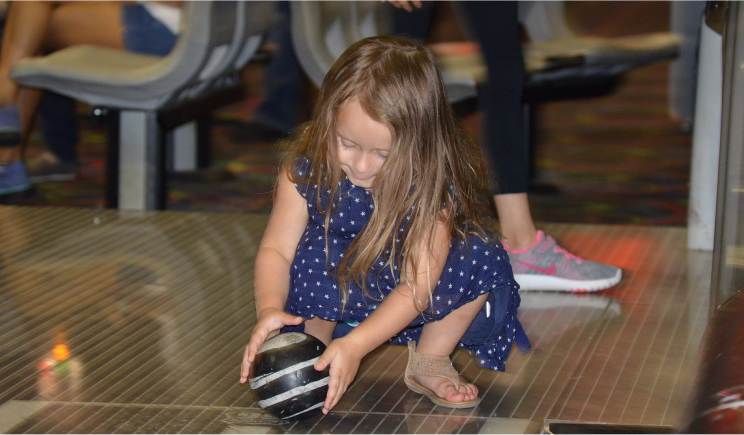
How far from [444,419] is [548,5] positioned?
2.45 metres

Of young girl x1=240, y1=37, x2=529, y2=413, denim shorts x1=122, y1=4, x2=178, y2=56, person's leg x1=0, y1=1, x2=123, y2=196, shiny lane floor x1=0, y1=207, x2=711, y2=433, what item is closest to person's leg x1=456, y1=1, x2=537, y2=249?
shiny lane floor x1=0, y1=207, x2=711, y2=433

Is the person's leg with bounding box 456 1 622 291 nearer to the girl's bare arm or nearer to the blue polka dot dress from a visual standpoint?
the blue polka dot dress

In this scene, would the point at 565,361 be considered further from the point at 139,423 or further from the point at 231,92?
the point at 231,92

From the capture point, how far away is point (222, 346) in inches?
61.1

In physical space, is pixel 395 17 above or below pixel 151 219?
above

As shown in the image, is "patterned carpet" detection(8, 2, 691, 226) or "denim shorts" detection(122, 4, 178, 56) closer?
"denim shorts" detection(122, 4, 178, 56)

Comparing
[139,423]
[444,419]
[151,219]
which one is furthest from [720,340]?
[151,219]

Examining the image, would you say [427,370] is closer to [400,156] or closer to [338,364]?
[338,364]

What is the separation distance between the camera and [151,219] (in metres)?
2.52

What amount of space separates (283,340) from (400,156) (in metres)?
0.33

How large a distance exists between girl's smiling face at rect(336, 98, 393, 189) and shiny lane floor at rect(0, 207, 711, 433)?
38 cm

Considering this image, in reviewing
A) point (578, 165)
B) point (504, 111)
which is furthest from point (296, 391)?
point (578, 165)

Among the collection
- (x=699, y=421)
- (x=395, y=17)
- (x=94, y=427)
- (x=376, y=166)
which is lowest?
(x=94, y=427)

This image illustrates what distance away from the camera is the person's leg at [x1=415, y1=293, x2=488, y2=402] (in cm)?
133
